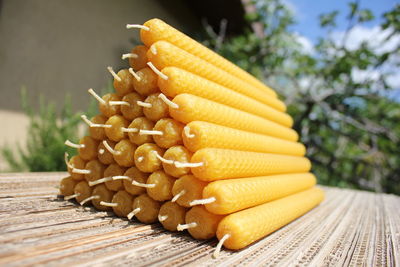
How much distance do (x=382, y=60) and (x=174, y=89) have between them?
13.6 feet

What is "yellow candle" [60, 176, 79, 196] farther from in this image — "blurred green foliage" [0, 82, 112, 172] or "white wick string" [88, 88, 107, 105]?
"blurred green foliage" [0, 82, 112, 172]

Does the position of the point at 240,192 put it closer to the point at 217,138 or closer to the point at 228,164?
the point at 228,164

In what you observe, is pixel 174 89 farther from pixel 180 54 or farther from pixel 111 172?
pixel 111 172

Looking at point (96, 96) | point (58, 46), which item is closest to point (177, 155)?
point (96, 96)

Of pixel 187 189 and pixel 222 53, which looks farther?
pixel 222 53

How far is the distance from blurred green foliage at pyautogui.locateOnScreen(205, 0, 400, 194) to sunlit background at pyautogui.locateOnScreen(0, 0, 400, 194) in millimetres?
17

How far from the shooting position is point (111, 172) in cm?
127

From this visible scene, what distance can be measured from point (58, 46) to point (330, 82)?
3930 millimetres

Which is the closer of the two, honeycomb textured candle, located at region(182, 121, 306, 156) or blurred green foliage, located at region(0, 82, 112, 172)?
honeycomb textured candle, located at region(182, 121, 306, 156)

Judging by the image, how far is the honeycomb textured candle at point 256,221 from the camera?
97cm

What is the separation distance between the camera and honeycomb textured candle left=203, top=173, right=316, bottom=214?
99cm

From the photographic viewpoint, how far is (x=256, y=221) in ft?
3.53

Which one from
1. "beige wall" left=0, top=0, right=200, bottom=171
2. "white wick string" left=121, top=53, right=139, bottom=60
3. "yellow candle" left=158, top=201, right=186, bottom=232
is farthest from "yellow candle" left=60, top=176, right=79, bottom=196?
"beige wall" left=0, top=0, right=200, bottom=171

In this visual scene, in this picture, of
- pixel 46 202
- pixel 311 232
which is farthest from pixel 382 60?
pixel 46 202
